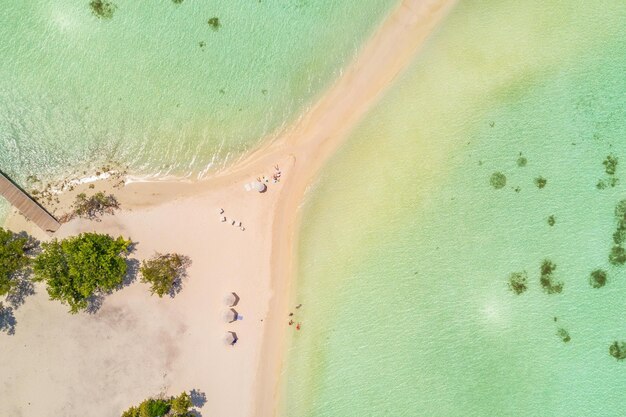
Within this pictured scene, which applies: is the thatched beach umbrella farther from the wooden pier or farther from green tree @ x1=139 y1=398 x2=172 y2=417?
the wooden pier

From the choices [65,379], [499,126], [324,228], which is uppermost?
[499,126]

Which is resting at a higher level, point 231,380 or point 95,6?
point 95,6

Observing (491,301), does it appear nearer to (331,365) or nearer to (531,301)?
(531,301)

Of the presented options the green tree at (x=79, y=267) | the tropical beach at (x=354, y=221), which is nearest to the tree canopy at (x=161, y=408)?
the tropical beach at (x=354, y=221)

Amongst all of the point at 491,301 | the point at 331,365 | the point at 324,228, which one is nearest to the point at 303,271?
the point at 324,228

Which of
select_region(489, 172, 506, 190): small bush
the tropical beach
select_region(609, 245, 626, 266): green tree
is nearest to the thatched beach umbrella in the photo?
the tropical beach

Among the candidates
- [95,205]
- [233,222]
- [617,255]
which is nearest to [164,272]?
[233,222]

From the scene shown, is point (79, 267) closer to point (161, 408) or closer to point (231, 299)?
point (231, 299)
